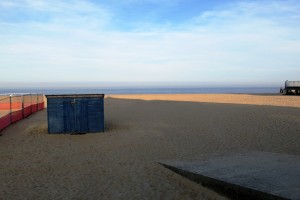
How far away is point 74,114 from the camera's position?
15.3 metres

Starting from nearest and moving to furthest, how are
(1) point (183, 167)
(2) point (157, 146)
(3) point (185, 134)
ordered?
(1) point (183, 167) → (2) point (157, 146) → (3) point (185, 134)

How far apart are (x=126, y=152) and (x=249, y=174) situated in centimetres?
474

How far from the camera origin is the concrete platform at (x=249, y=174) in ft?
20.6

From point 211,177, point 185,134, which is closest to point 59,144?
point 185,134

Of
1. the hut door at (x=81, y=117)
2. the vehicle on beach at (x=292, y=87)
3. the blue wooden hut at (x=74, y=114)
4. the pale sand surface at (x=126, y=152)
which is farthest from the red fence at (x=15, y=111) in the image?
the vehicle on beach at (x=292, y=87)

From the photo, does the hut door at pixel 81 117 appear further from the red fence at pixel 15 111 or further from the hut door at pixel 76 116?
the red fence at pixel 15 111

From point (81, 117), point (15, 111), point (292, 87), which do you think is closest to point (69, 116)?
point (81, 117)

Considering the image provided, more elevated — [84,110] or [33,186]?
[84,110]

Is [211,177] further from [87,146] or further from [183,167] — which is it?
[87,146]

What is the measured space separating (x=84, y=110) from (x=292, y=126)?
8.76 m

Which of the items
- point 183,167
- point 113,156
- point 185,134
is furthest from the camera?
point 185,134

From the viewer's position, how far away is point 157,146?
485 inches

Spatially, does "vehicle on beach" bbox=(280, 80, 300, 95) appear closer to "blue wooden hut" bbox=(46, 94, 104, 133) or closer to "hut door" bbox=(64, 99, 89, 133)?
"blue wooden hut" bbox=(46, 94, 104, 133)

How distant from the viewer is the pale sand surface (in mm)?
7559
